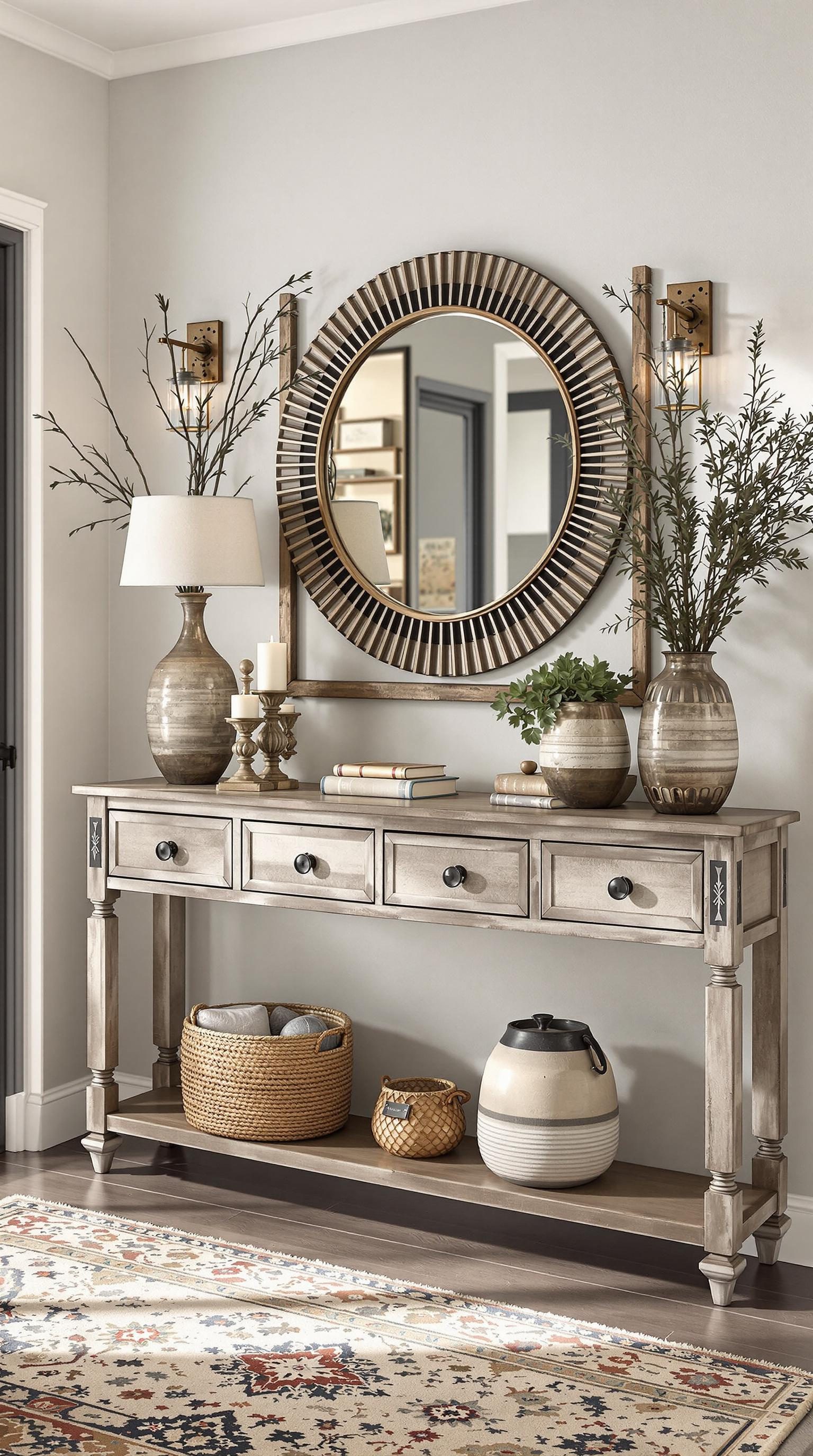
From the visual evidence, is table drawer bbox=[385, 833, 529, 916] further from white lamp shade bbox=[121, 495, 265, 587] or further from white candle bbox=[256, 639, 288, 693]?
white lamp shade bbox=[121, 495, 265, 587]

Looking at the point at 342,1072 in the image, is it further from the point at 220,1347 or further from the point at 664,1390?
the point at 664,1390

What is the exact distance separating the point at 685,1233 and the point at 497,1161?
40cm

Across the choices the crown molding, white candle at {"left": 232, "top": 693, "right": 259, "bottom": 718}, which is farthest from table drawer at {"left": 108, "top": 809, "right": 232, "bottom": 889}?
the crown molding

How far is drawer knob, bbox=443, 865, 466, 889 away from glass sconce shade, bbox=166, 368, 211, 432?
54.3 inches

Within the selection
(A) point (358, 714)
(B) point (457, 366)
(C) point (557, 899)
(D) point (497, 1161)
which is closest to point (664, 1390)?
(D) point (497, 1161)

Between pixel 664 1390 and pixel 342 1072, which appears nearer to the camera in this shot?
pixel 664 1390

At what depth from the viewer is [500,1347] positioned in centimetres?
243

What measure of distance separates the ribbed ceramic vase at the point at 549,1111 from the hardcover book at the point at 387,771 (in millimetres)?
581

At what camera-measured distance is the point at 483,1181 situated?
2.81m

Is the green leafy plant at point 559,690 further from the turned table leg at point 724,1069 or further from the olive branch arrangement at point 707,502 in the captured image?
the turned table leg at point 724,1069

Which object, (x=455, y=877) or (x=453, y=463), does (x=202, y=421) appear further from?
(x=455, y=877)

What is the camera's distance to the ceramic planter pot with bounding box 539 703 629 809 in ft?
9.02

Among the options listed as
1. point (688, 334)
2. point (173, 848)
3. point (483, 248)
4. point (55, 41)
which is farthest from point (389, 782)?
point (55, 41)

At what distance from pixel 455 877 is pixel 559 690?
1.41ft
